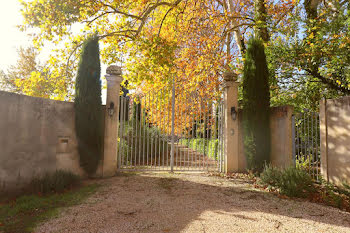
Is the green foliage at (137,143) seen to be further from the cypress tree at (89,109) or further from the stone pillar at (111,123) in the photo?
the cypress tree at (89,109)

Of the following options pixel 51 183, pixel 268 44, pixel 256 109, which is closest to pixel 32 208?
pixel 51 183

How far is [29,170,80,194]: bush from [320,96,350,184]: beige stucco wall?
21.1 feet

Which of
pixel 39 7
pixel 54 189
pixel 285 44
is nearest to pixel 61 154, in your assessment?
pixel 54 189

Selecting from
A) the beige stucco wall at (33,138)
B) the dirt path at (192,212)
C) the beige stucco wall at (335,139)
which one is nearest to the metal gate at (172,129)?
the dirt path at (192,212)

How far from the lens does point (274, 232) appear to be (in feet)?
9.64

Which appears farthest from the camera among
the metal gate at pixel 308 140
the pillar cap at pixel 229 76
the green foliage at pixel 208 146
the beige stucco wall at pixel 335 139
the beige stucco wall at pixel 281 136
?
the pillar cap at pixel 229 76

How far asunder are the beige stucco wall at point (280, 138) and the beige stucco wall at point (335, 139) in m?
0.78

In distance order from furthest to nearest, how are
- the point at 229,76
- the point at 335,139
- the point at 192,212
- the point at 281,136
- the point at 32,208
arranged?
the point at 229,76 < the point at 281,136 < the point at 335,139 < the point at 32,208 < the point at 192,212

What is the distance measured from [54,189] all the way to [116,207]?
74.2 inches

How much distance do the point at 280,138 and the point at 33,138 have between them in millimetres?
6659

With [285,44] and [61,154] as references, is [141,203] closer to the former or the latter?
[61,154]

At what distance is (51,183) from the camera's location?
15.4 ft

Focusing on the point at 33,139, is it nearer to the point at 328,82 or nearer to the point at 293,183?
the point at 293,183

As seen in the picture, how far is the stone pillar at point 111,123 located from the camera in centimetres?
618
